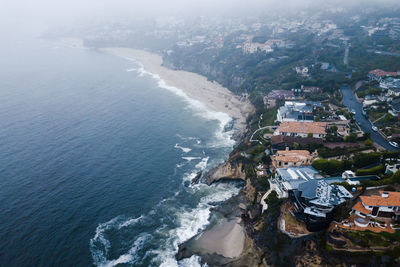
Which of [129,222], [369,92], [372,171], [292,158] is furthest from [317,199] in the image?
[369,92]

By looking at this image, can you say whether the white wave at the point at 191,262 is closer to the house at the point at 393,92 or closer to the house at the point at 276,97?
the house at the point at 276,97

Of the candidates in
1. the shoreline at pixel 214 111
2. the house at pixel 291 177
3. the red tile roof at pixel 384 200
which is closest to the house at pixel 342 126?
the house at pixel 291 177

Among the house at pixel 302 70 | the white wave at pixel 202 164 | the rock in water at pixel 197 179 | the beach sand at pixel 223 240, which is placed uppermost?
the house at pixel 302 70

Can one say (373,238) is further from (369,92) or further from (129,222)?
(369,92)

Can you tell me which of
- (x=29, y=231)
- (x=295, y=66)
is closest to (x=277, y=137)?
(x=29, y=231)

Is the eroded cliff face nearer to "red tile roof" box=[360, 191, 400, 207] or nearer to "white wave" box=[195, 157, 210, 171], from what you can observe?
"white wave" box=[195, 157, 210, 171]

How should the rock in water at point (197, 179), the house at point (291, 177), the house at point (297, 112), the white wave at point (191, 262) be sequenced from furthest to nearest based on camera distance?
the house at point (297, 112) < the rock in water at point (197, 179) < the house at point (291, 177) < the white wave at point (191, 262)
